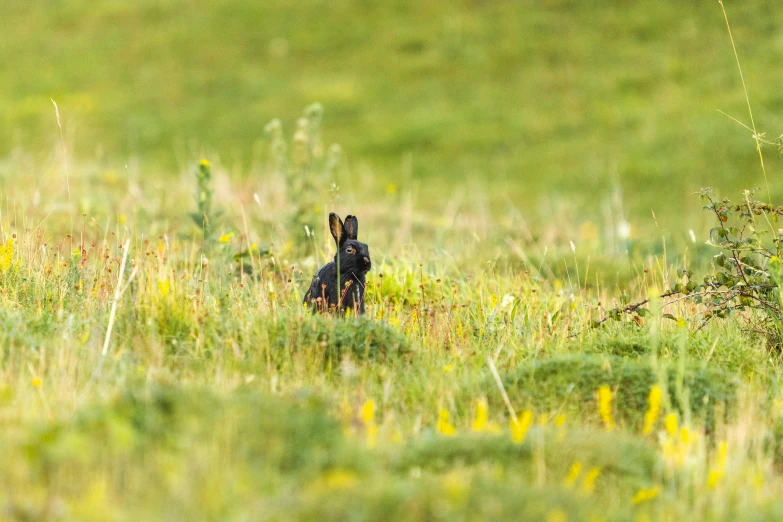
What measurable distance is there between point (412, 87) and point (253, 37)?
7232 mm

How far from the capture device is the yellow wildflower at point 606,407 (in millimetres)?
4109

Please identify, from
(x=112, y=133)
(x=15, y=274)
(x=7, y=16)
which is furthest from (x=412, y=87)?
(x=15, y=274)

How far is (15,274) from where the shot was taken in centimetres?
582

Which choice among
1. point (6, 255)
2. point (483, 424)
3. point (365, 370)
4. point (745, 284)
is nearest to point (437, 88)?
point (745, 284)

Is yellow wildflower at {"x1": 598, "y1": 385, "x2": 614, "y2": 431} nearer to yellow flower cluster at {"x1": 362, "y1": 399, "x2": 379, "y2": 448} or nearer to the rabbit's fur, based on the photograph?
yellow flower cluster at {"x1": 362, "y1": 399, "x2": 379, "y2": 448}

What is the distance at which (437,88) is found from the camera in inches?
1066

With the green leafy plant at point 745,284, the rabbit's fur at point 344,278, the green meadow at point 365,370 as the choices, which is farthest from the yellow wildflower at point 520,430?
the rabbit's fur at point 344,278

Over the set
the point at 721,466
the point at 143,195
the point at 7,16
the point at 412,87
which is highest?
the point at 7,16

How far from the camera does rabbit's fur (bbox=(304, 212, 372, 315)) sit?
19.5 feet

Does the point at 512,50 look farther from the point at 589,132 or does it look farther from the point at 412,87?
the point at 589,132

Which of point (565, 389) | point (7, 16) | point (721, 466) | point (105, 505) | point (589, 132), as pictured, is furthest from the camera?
point (7, 16)

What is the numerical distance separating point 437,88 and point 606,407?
23626 mm

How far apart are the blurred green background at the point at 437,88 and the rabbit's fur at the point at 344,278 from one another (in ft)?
37.9

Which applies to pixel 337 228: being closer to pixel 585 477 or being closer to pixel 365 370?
pixel 365 370
